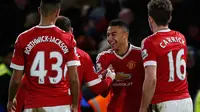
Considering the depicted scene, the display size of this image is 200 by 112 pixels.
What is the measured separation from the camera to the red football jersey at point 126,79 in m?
→ 8.48

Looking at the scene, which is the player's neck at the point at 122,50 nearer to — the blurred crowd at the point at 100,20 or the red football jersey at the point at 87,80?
the red football jersey at the point at 87,80

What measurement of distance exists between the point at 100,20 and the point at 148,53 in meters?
5.97

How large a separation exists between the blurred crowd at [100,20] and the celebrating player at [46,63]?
185 inches

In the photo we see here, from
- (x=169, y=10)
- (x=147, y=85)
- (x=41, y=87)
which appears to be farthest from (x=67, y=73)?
(x=169, y=10)

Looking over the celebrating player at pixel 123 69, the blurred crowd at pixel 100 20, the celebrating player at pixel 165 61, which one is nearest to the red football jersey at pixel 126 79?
the celebrating player at pixel 123 69

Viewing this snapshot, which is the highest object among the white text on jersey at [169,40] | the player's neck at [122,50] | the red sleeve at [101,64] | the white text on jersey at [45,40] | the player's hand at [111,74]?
the white text on jersey at [45,40]

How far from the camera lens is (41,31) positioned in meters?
7.20

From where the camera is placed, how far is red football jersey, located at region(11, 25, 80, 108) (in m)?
7.16

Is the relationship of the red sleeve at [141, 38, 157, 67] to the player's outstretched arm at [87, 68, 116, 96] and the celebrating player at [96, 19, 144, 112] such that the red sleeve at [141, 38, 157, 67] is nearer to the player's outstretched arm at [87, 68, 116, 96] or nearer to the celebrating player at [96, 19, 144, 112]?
the player's outstretched arm at [87, 68, 116, 96]

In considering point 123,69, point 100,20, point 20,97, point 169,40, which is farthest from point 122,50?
point 100,20

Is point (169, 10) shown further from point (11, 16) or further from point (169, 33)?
point (11, 16)

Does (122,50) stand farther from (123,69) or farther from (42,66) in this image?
(42,66)

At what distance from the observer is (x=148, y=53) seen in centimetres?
769

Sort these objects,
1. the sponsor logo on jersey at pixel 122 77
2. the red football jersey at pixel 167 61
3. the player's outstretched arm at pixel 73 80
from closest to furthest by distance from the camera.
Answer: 1. the player's outstretched arm at pixel 73 80
2. the red football jersey at pixel 167 61
3. the sponsor logo on jersey at pixel 122 77
